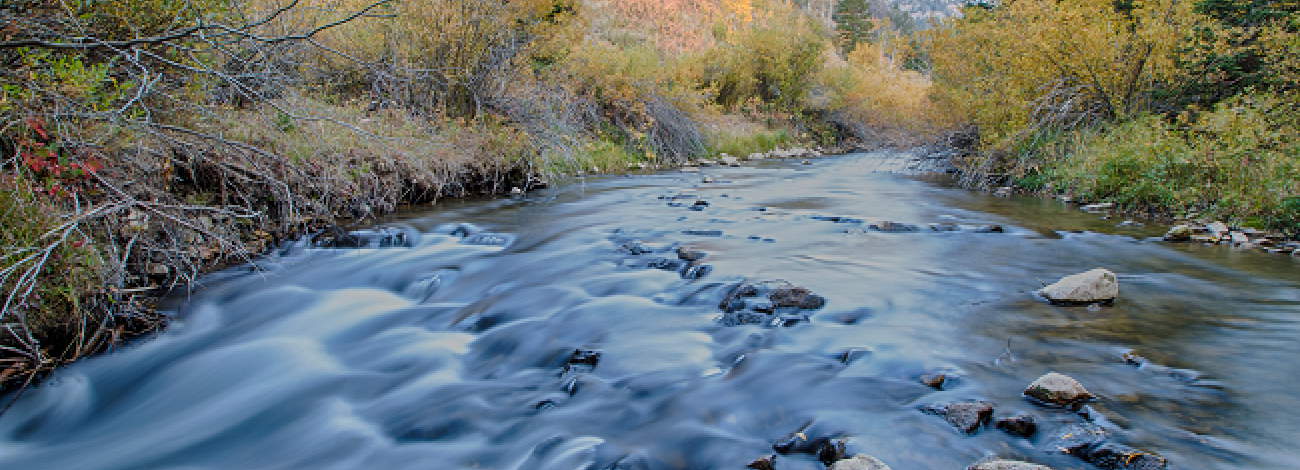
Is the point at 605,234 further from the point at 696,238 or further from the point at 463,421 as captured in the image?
the point at 463,421

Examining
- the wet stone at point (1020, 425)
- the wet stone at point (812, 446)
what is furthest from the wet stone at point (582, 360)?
the wet stone at point (1020, 425)

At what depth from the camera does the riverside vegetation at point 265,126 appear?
157 inches

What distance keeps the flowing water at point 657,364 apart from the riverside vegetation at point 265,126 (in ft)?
1.95

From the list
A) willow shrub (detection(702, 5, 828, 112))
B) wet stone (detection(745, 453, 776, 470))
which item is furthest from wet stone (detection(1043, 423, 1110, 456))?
willow shrub (detection(702, 5, 828, 112))

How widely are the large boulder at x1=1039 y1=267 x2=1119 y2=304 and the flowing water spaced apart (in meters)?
0.13

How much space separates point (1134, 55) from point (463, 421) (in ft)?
40.8

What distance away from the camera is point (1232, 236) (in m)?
7.97

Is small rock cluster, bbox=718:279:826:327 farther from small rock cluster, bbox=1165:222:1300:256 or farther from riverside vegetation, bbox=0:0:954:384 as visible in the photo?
small rock cluster, bbox=1165:222:1300:256

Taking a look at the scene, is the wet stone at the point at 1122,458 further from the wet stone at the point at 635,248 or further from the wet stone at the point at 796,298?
the wet stone at the point at 635,248

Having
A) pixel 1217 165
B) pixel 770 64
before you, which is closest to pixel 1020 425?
pixel 1217 165

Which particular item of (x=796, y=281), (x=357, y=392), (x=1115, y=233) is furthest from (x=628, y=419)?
(x=1115, y=233)

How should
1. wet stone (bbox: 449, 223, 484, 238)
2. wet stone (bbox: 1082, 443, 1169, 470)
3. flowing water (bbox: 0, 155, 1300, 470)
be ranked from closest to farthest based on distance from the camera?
wet stone (bbox: 1082, 443, 1169, 470), flowing water (bbox: 0, 155, 1300, 470), wet stone (bbox: 449, 223, 484, 238)

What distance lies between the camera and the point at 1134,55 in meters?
11.1

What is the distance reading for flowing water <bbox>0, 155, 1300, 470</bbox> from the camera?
11.1 ft
